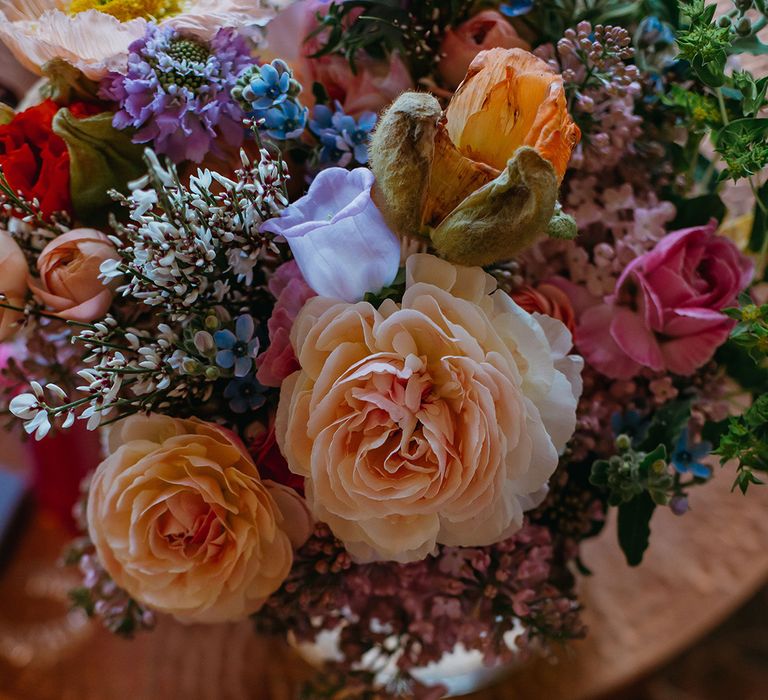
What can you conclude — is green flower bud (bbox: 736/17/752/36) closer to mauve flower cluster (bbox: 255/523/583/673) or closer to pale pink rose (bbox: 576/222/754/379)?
pale pink rose (bbox: 576/222/754/379)

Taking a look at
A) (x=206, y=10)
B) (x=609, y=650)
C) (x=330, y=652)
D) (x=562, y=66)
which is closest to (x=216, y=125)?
(x=206, y=10)

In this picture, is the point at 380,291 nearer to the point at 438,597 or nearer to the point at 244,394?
the point at 244,394

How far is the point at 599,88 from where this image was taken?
491mm

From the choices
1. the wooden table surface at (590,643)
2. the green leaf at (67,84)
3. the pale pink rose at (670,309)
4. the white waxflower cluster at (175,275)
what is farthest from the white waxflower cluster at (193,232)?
the wooden table surface at (590,643)

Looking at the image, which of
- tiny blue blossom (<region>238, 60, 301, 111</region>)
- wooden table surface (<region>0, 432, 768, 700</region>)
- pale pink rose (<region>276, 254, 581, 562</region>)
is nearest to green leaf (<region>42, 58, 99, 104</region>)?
tiny blue blossom (<region>238, 60, 301, 111</region>)

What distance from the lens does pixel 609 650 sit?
2.50ft

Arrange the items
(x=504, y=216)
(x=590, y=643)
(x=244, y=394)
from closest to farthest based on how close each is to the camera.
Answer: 1. (x=504, y=216)
2. (x=244, y=394)
3. (x=590, y=643)

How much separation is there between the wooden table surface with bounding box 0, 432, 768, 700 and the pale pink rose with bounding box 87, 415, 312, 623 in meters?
0.36

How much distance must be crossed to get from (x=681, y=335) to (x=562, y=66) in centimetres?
19

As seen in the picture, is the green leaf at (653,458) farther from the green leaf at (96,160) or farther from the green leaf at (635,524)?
the green leaf at (96,160)

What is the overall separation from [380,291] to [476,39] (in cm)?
20

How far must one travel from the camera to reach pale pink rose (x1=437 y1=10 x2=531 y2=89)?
1.62 ft

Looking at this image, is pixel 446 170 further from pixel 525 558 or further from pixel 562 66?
pixel 525 558

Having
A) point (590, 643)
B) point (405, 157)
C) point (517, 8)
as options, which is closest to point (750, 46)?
point (517, 8)
